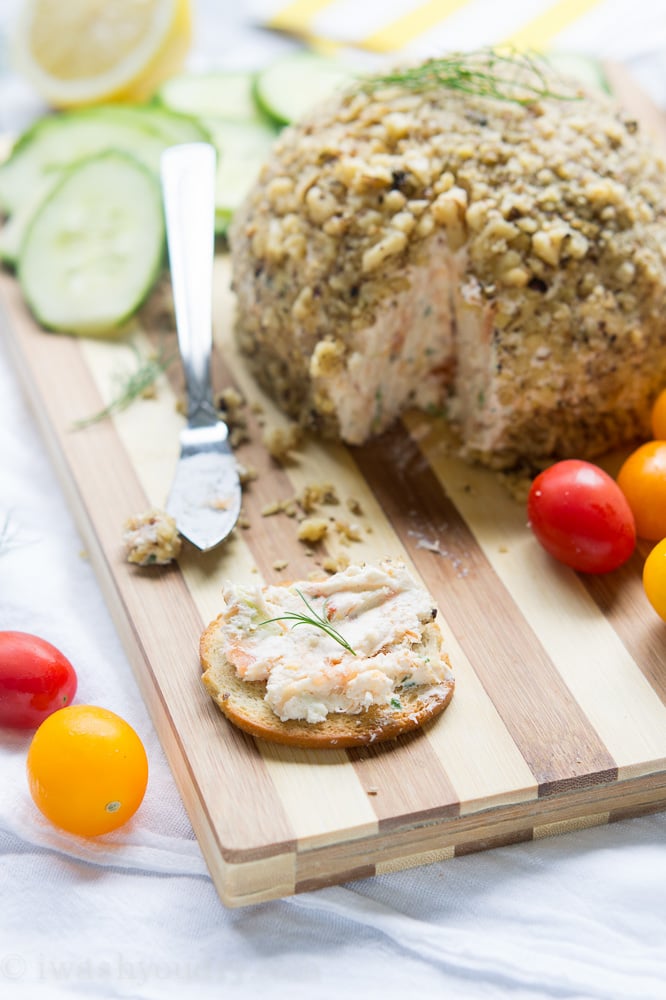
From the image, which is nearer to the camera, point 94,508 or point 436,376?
point 94,508

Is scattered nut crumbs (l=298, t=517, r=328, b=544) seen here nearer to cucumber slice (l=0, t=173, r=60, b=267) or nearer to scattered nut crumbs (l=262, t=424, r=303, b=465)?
scattered nut crumbs (l=262, t=424, r=303, b=465)

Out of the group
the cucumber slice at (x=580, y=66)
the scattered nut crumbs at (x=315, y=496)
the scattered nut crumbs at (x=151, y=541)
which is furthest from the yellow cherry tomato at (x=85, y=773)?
the cucumber slice at (x=580, y=66)

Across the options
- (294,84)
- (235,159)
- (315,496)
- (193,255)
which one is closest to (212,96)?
(294,84)

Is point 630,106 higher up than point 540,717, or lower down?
higher up

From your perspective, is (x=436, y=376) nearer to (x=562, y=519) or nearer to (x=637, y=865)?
(x=562, y=519)

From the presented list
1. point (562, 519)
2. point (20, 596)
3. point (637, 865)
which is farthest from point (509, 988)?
point (20, 596)

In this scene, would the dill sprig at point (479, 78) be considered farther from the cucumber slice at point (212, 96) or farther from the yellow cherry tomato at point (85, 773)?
the yellow cherry tomato at point (85, 773)
